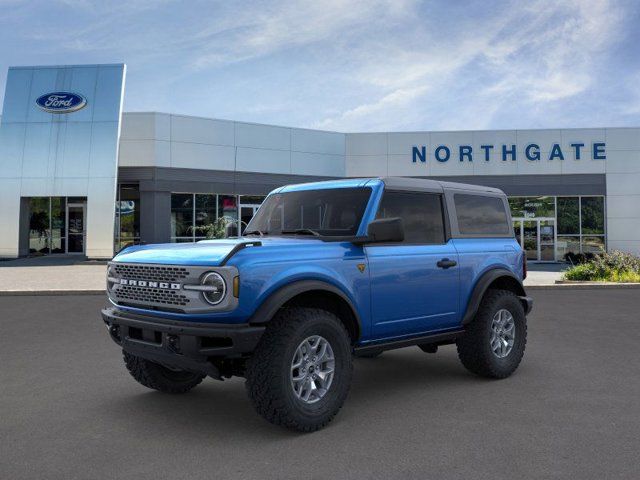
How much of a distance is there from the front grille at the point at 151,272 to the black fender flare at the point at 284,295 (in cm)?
63

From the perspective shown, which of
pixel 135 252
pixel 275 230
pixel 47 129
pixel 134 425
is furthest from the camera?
pixel 47 129

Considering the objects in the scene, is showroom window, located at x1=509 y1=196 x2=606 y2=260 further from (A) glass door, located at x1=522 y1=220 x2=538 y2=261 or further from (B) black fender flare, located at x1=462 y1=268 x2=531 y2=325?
(B) black fender flare, located at x1=462 y1=268 x2=531 y2=325

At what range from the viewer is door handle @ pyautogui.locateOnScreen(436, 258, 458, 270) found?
18.2ft

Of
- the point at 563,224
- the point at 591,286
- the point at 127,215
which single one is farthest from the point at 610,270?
the point at 127,215

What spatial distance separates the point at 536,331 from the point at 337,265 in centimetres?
558

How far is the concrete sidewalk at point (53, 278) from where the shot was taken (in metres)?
14.7

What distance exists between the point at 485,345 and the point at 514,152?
26.6 metres

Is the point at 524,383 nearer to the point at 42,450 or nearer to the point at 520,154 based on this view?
the point at 42,450

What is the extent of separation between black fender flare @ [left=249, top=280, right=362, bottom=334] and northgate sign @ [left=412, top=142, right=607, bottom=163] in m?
Answer: 26.9

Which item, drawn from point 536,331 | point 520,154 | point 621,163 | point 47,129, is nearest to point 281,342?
point 536,331

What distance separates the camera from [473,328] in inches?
234

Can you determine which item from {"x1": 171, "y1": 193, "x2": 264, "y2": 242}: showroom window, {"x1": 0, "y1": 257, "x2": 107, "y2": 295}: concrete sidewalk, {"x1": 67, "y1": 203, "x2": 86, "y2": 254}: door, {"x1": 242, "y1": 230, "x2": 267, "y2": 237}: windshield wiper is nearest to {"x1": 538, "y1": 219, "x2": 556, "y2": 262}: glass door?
{"x1": 171, "y1": 193, "x2": 264, "y2": 242}: showroom window

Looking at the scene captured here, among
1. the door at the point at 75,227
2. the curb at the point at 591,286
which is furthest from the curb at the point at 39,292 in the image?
the door at the point at 75,227

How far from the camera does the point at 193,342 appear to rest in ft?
13.6
